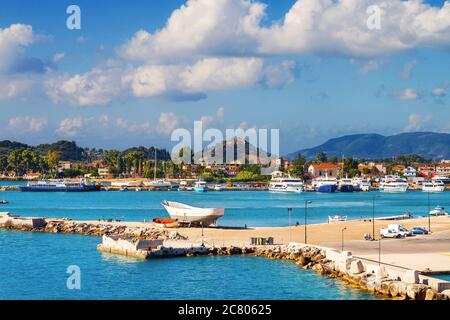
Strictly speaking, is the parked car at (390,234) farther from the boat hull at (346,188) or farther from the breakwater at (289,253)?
the boat hull at (346,188)

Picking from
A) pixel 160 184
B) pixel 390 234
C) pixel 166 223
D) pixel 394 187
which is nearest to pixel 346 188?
pixel 394 187

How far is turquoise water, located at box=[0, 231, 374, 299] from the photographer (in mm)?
29734

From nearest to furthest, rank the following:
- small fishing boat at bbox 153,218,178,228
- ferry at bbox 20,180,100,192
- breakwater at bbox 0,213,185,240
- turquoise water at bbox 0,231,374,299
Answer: turquoise water at bbox 0,231,374,299, breakwater at bbox 0,213,185,240, small fishing boat at bbox 153,218,178,228, ferry at bbox 20,180,100,192

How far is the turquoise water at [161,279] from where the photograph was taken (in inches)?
1171

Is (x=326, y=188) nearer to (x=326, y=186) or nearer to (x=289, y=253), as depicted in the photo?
(x=326, y=186)

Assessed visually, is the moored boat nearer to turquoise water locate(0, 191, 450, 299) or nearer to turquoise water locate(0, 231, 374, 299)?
turquoise water locate(0, 191, 450, 299)

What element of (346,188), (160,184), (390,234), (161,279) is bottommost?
(161,279)

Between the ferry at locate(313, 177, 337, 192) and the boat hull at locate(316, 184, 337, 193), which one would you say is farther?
the ferry at locate(313, 177, 337, 192)

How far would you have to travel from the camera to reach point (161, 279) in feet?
108

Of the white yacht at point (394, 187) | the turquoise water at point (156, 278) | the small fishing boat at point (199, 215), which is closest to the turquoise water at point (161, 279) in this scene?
the turquoise water at point (156, 278)

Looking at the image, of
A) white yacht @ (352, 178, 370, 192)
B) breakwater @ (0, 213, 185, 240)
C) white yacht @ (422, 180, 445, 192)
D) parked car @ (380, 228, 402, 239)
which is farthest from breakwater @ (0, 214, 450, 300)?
white yacht @ (422, 180, 445, 192)
